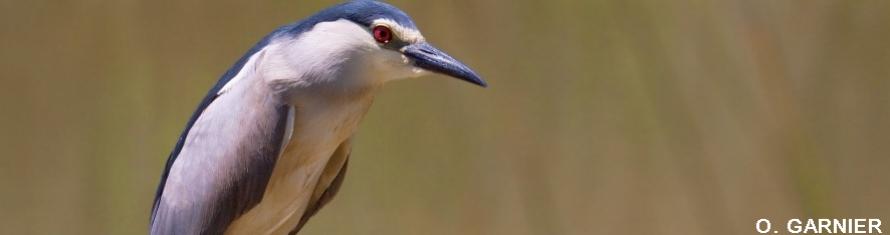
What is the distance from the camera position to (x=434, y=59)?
0.97 meters

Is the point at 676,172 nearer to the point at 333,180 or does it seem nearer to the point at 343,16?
the point at 333,180

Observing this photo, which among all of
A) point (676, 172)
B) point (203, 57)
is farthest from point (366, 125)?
point (676, 172)

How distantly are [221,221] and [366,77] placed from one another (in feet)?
0.70

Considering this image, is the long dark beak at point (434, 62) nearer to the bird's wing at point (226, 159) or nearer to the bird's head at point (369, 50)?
the bird's head at point (369, 50)

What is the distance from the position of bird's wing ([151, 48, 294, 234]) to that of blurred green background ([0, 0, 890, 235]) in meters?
0.58

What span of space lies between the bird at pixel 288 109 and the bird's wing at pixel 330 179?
45 mm

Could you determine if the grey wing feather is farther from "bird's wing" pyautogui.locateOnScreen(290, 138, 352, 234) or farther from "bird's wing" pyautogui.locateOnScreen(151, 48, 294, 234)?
"bird's wing" pyautogui.locateOnScreen(290, 138, 352, 234)

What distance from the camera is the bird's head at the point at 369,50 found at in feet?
3.17

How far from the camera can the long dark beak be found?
97 centimetres

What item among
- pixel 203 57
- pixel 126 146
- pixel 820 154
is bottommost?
pixel 820 154

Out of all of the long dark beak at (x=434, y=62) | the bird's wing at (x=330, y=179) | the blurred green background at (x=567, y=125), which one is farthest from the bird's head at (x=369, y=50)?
the blurred green background at (x=567, y=125)

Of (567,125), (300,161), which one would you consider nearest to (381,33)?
(300,161)

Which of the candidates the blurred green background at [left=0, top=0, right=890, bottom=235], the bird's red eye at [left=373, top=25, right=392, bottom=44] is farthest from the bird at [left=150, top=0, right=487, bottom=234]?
the blurred green background at [left=0, top=0, right=890, bottom=235]

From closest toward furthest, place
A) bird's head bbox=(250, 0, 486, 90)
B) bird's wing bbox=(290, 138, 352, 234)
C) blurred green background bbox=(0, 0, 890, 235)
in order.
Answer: bird's head bbox=(250, 0, 486, 90) → bird's wing bbox=(290, 138, 352, 234) → blurred green background bbox=(0, 0, 890, 235)
